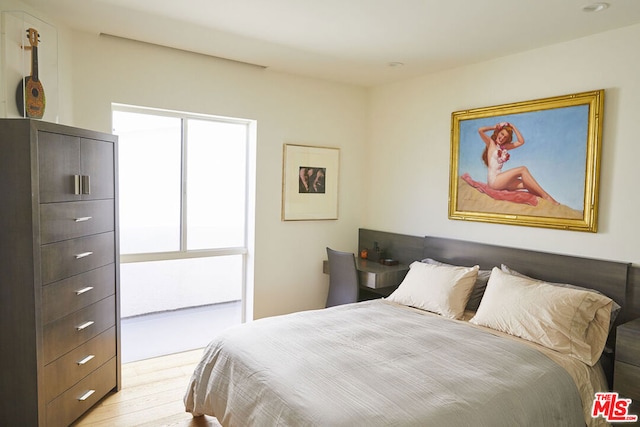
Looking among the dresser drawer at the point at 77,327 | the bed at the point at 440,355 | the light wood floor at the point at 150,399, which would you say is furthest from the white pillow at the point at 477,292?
the dresser drawer at the point at 77,327

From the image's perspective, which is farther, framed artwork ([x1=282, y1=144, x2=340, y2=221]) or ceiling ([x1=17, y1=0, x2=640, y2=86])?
framed artwork ([x1=282, y1=144, x2=340, y2=221])

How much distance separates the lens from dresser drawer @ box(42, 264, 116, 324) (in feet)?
7.65

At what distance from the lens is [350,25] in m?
2.86

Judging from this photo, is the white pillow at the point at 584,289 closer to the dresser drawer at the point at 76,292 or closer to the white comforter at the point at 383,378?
the white comforter at the point at 383,378

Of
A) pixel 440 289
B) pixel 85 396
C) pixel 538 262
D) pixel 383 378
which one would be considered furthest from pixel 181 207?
pixel 538 262

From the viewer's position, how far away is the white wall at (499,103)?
2.73 m

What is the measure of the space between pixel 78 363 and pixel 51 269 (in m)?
0.67

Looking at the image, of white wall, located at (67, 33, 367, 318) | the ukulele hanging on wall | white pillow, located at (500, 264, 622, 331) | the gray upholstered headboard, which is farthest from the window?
white pillow, located at (500, 264, 622, 331)

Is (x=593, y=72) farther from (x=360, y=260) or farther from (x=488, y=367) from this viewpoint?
(x=360, y=260)

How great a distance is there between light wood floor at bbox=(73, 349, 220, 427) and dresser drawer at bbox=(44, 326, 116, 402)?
29 centimetres

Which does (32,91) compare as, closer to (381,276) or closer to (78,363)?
(78,363)

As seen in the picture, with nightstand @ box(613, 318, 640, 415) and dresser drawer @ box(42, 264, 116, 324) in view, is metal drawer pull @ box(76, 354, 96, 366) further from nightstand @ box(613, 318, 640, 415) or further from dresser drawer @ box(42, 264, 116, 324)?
nightstand @ box(613, 318, 640, 415)

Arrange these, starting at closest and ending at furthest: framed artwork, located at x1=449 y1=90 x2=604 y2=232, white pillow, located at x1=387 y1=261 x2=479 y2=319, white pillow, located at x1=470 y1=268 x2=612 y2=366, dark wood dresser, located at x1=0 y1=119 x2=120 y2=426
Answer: dark wood dresser, located at x1=0 y1=119 x2=120 y2=426 → white pillow, located at x1=470 y1=268 x2=612 y2=366 → framed artwork, located at x1=449 y1=90 x2=604 y2=232 → white pillow, located at x1=387 y1=261 x2=479 y2=319

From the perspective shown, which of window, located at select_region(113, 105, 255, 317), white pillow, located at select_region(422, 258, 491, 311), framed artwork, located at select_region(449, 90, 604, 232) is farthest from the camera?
window, located at select_region(113, 105, 255, 317)
